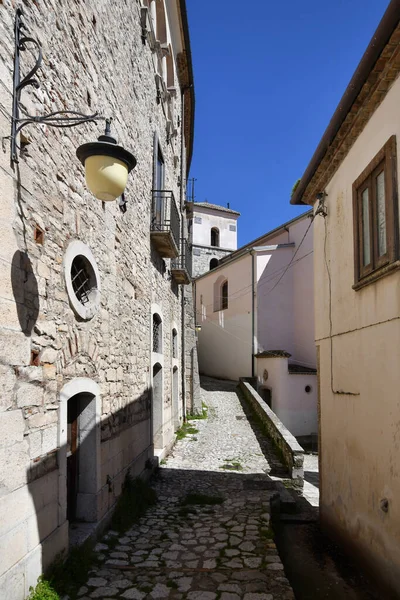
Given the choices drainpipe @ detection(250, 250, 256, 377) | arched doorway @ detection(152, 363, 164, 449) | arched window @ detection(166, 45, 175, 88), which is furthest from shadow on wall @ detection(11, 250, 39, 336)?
drainpipe @ detection(250, 250, 256, 377)

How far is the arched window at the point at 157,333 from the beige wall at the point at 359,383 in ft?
11.6

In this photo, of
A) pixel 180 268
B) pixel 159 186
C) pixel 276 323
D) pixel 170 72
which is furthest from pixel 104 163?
pixel 276 323

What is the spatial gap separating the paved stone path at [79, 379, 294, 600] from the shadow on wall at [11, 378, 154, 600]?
493 millimetres

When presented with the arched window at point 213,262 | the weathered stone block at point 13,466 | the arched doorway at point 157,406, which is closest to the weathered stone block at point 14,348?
the weathered stone block at point 13,466

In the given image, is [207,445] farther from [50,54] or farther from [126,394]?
[50,54]

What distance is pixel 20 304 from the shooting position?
3129 mm

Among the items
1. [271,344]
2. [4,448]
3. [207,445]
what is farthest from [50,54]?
[271,344]

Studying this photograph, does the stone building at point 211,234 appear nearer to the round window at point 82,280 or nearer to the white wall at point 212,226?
the white wall at point 212,226

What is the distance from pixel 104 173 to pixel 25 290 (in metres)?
1.08

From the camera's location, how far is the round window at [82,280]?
410cm

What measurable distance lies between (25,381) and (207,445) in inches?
342

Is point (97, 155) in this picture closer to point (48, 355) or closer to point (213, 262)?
point (48, 355)

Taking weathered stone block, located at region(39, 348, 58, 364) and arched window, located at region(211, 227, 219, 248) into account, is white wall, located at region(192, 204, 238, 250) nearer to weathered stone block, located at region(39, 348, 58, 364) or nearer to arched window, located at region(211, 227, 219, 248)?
arched window, located at region(211, 227, 219, 248)

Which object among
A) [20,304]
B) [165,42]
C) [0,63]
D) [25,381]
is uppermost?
[165,42]
